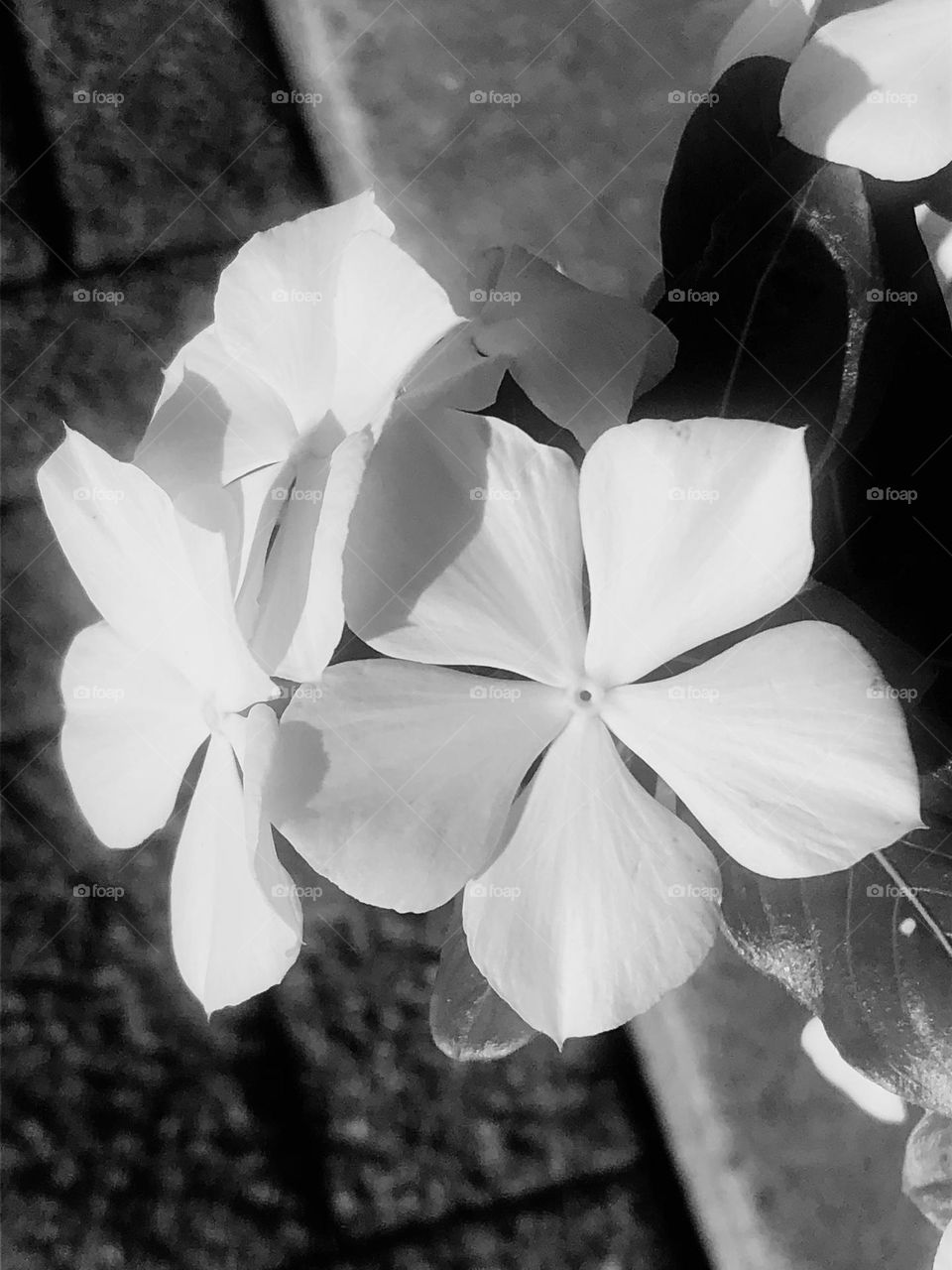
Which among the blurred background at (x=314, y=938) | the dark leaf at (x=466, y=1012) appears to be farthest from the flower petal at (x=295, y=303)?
the blurred background at (x=314, y=938)

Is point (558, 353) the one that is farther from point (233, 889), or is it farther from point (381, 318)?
point (233, 889)

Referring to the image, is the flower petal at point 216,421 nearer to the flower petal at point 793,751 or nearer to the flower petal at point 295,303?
the flower petal at point 295,303

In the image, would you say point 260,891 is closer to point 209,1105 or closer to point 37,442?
point 209,1105

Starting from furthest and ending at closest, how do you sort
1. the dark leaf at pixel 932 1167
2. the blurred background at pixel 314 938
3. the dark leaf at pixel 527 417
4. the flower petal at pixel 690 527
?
the blurred background at pixel 314 938 → the dark leaf at pixel 932 1167 → the dark leaf at pixel 527 417 → the flower petal at pixel 690 527

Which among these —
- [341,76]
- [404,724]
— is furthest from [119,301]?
[404,724]

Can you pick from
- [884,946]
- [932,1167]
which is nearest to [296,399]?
[884,946]

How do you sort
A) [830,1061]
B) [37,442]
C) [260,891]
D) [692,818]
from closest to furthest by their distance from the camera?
[260,891], [692,818], [830,1061], [37,442]
